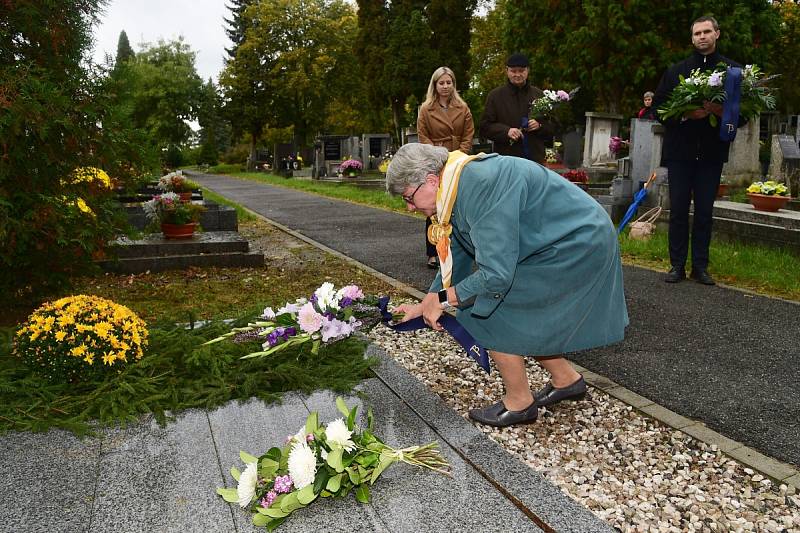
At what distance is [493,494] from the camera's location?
260cm

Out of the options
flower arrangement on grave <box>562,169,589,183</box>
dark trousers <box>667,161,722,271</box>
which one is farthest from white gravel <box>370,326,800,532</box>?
flower arrangement on grave <box>562,169,589,183</box>

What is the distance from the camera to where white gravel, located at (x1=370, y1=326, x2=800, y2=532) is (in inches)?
102

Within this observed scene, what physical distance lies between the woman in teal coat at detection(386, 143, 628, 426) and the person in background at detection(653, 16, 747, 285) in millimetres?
3872

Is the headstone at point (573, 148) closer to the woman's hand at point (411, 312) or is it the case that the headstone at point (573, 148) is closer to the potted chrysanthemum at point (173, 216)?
the potted chrysanthemum at point (173, 216)

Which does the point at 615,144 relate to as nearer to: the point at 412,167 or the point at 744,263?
the point at 744,263

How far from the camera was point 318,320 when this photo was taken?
3492 millimetres

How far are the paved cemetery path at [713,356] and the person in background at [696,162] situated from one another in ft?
0.99

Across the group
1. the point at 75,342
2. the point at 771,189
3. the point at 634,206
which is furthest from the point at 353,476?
the point at 771,189

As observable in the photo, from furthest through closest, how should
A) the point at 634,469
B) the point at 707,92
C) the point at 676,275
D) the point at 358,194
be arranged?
1. the point at 358,194
2. the point at 676,275
3. the point at 707,92
4. the point at 634,469

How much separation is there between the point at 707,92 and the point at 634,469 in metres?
4.67

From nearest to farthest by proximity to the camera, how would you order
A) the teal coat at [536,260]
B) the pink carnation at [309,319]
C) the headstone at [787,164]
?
the teal coat at [536,260] → the pink carnation at [309,319] → the headstone at [787,164]

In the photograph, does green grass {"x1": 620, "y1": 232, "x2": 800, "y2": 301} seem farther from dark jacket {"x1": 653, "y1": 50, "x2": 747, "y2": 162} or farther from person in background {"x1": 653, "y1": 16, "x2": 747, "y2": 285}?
dark jacket {"x1": 653, "y1": 50, "x2": 747, "y2": 162}

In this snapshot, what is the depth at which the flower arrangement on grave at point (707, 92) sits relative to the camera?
21.0 ft

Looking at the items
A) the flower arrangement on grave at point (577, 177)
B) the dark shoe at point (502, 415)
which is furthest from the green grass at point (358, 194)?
the dark shoe at point (502, 415)
